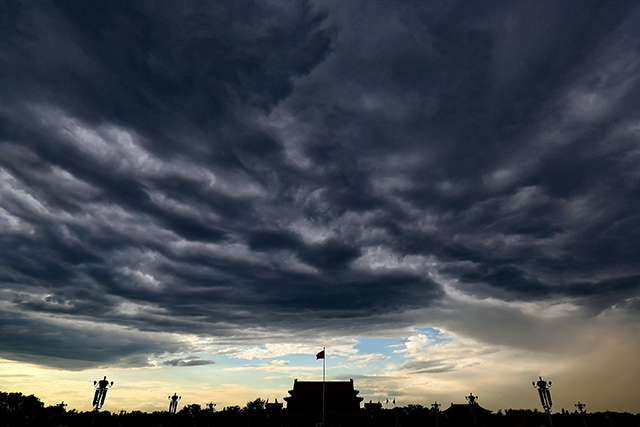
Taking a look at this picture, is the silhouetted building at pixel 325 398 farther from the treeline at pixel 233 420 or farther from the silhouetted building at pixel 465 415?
the silhouetted building at pixel 465 415

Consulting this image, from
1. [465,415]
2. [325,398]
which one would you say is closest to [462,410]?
[465,415]

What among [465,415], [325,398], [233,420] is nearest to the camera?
[325,398]

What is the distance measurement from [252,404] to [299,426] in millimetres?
53202

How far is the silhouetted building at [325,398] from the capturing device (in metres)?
71.8

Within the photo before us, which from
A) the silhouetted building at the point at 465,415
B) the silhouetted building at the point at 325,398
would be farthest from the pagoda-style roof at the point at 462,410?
the silhouetted building at the point at 325,398

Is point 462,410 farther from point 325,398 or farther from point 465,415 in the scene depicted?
point 325,398

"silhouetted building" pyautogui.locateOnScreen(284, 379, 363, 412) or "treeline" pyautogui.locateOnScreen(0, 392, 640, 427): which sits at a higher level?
"silhouetted building" pyautogui.locateOnScreen(284, 379, 363, 412)

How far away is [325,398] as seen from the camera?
72812mm

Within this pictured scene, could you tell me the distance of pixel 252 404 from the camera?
112 metres

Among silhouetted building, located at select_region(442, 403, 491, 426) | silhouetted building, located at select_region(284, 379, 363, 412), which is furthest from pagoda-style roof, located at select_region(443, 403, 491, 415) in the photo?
silhouetted building, located at select_region(284, 379, 363, 412)

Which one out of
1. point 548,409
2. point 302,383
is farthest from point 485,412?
point 548,409

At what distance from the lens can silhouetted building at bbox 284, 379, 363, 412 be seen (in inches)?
2827

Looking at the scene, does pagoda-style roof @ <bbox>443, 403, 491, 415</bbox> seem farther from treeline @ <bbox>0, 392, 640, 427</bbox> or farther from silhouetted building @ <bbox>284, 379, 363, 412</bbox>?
silhouetted building @ <bbox>284, 379, 363, 412</bbox>

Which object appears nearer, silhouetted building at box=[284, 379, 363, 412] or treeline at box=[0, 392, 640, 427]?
silhouetted building at box=[284, 379, 363, 412]
